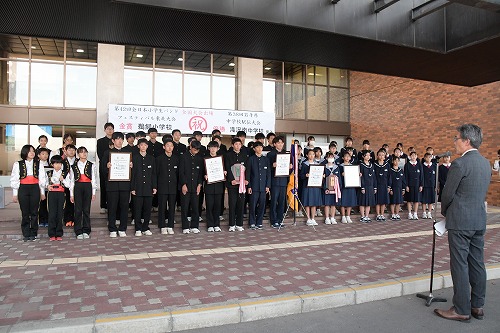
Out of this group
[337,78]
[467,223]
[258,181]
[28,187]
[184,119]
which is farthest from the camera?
[337,78]

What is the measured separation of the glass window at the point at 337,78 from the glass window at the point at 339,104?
0.39 meters

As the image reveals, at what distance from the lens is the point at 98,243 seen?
304 inches

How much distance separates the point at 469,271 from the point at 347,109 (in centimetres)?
1984

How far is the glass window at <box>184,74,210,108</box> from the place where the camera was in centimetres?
1983

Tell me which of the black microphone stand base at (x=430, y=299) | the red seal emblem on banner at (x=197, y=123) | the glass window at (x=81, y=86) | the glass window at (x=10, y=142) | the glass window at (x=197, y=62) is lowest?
the black microphone stand base at (x=430, y=299)

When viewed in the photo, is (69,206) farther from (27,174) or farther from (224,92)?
(224,92)

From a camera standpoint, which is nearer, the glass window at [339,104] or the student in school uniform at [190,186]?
the student in school uniform at [190,186]

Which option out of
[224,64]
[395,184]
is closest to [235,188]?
[395,184]

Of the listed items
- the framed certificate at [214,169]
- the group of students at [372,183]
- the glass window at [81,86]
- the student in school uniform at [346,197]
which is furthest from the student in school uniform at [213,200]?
the glass window at [81,86]

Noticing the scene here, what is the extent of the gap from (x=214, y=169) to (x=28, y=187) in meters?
3.87

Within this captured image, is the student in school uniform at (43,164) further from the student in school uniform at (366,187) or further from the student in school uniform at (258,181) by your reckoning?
the student in school uniform at (366,187)

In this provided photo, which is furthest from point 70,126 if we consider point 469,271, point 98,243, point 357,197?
point 469,271

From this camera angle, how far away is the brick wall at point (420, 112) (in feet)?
48.5

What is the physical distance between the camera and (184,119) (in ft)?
56.6
